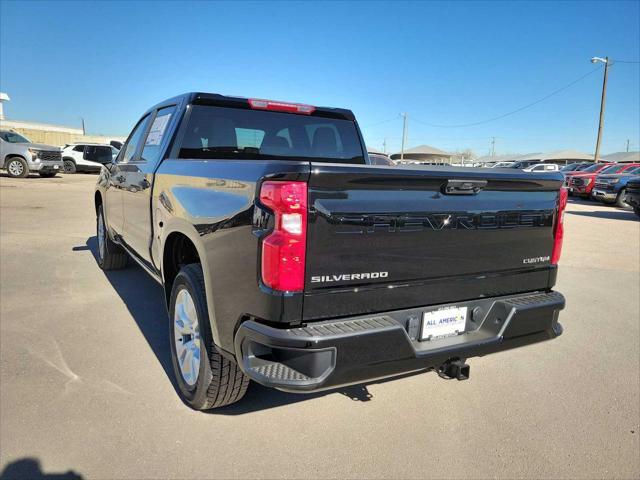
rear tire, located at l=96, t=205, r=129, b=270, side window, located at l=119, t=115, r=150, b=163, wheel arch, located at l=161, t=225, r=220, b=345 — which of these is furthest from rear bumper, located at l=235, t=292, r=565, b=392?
rear tire, located at l=96, t=205, r=129, b=270

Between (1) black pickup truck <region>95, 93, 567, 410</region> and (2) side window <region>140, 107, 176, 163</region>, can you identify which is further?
(2) side window <region>140, 107, 176, 163</region>

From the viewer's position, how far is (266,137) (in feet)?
13.1

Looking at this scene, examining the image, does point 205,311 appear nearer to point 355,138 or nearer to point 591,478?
point 591,478

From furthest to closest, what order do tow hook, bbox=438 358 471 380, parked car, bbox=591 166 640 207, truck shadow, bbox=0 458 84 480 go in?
parked car, bbox=591 166 640 207 < tow hook, bbox=438 358 471 380 < truck shadow, bbox=0 458 84 480

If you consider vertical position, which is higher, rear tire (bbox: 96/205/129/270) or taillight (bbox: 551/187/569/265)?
taillight (bbox: 551/187/569/265)

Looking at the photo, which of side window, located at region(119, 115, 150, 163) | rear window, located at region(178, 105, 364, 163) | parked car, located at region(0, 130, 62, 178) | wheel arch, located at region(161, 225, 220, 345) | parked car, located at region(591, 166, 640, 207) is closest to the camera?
wheel arch, located at region(161, 225, 220, 345)

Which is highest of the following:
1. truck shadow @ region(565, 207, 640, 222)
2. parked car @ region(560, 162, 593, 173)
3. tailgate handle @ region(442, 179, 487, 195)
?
parked car @ region(560, 162, 593, 173)

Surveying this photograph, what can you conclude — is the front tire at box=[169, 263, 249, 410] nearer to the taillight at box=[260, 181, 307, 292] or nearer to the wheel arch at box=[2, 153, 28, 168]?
the taillight at box=[260, 181, 307, 292]

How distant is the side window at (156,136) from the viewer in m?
3.77

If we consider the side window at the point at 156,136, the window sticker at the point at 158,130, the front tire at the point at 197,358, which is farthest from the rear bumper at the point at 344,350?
the window sticker at the point at 158,130

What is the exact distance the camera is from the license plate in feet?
7.94

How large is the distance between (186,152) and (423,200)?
2.08 meters

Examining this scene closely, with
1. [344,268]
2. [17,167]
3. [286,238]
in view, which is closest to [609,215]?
[344,268]

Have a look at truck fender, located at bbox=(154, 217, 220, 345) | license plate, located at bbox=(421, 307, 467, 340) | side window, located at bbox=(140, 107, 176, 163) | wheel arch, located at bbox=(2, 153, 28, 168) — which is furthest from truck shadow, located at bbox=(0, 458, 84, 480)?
wheel arch, located at bbox=(2, 153, 28, 168)
